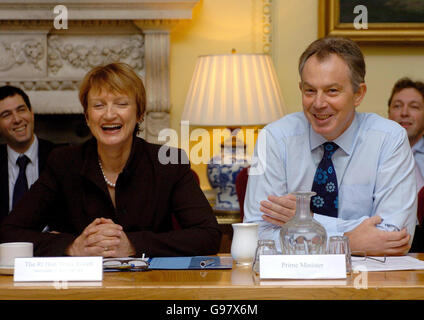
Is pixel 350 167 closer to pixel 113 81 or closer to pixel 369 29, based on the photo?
pixel 113 81

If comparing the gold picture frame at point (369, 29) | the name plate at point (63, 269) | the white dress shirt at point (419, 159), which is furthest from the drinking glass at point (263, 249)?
the gold picture frame at point (369, 29)

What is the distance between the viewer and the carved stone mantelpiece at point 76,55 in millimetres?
4027

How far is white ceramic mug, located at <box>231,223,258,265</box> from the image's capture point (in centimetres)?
184

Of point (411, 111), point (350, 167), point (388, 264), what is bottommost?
point (388, 264)

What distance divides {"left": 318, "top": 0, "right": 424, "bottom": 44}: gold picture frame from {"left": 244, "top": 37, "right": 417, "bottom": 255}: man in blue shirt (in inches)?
66.2

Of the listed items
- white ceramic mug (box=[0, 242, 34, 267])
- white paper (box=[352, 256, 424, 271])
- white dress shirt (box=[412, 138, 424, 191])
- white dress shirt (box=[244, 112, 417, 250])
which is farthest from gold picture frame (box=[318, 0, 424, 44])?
white ceramic mug (box=[0, 242, 34, 267])

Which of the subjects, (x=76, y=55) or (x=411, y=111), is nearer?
(x=411, y=111)

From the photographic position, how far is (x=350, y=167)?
233 cm

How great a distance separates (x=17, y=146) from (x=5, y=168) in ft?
0.44

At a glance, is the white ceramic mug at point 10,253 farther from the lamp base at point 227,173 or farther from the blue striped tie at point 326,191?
the lamp base at point 227,173

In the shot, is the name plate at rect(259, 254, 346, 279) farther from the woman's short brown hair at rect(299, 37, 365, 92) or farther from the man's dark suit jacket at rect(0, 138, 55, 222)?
the man's dark suit jacket at rect(0, 138, 55, 222)

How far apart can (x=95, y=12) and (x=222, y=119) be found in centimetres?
104

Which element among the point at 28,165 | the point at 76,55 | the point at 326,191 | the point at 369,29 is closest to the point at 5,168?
the point at 28,165
